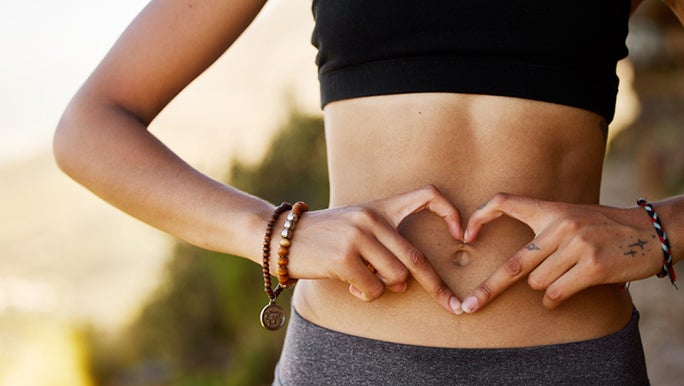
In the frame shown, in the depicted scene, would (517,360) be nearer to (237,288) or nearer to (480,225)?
(480,225)

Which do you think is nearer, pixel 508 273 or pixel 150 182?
pixel 508 273

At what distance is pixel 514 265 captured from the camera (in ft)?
3.33

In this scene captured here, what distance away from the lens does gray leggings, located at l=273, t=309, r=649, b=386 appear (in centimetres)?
102

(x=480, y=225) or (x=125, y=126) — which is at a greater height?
(x=125, y=126)

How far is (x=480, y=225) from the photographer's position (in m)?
1.05

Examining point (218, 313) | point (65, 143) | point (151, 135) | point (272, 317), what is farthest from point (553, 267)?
point (218, 313)

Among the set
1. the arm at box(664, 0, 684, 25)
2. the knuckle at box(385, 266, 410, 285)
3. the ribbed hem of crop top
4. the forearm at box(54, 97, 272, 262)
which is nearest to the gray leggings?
the knuckle at box(385, 266, 410, 285)

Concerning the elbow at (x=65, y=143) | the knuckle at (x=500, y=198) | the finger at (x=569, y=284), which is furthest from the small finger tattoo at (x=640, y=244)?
the elbow at (x=65, y=143)

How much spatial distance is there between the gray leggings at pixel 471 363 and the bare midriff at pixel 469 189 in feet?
0.06

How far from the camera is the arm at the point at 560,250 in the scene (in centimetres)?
101

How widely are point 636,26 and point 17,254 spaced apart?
26.8 feet

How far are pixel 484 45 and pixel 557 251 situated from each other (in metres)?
0.35

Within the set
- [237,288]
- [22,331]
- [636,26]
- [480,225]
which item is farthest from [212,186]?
[636,26]

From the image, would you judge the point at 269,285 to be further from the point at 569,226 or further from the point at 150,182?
the point at 569,226
